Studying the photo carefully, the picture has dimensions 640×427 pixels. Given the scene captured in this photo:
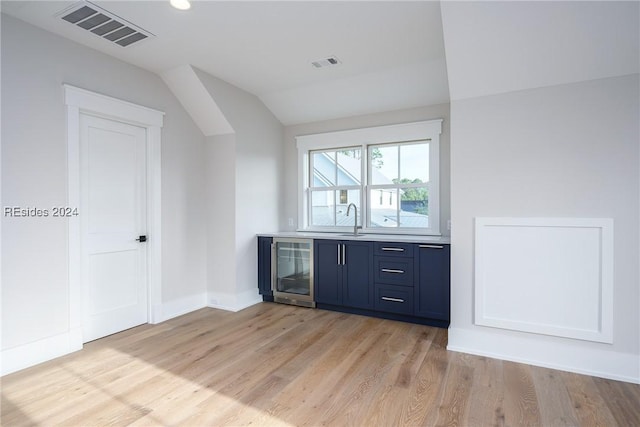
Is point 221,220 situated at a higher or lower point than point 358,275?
higher

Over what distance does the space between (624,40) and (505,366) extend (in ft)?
7.88

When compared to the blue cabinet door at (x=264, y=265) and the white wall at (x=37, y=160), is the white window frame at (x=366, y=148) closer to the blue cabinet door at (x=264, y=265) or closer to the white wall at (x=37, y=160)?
the blue cabinet door at (x=264, y=265)

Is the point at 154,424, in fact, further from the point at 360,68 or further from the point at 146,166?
the point at 360,68

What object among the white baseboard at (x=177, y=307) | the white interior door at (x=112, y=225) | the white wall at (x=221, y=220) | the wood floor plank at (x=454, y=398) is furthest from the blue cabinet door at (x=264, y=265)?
the wood floor plank at (x=454, y=398)

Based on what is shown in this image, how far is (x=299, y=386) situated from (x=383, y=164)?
2950mm

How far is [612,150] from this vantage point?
2.38m

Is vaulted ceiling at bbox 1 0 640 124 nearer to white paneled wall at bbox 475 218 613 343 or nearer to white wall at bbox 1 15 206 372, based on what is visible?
white wall at bbox 1 15 206 372

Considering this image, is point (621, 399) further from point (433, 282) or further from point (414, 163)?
point (414, 163)

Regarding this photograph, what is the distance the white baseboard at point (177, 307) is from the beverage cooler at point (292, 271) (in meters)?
0.89

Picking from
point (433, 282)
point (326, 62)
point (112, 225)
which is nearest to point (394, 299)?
point (433, 282)

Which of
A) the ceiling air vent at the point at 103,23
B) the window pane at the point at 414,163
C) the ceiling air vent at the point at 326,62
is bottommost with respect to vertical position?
the window pane at the point at 414,163

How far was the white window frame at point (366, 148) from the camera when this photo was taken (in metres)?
3.95

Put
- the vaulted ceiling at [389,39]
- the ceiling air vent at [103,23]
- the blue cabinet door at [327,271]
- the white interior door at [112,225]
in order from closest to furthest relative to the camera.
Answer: the vaulted ceiling at [389,39], the ceiling air vent at [103,23], the white interior door at [112,225], the blue cabinet door at [327,271]

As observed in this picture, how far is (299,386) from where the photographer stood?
2.27 m
